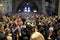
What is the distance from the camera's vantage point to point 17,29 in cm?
957

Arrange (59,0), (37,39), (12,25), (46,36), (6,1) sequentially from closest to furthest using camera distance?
(37,39) < (46,36) < (12,25) < (59,0) < (6,1)

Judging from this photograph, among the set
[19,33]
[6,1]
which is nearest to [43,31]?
[19,33]

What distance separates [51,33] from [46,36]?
0.31 m

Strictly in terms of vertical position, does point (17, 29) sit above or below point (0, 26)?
below

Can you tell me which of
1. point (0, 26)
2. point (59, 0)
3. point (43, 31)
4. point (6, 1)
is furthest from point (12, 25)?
point (6, 1)

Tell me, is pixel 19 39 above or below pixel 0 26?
below

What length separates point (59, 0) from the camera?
1030 inches

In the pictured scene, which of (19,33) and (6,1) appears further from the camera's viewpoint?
(6,1)

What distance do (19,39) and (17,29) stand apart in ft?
1.62

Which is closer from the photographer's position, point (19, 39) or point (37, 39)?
point (37, 39)

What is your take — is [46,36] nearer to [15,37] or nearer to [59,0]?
[15,37]

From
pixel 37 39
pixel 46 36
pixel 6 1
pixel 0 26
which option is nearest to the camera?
pixel 37 39

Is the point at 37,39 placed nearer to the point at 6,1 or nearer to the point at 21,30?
the point at 21,30

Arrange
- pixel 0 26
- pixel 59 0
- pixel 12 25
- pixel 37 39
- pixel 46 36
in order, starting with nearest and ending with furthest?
pixel 37 39, pixel 0 26, pixel 46 36, pixel 12 25, pixel 59 0
